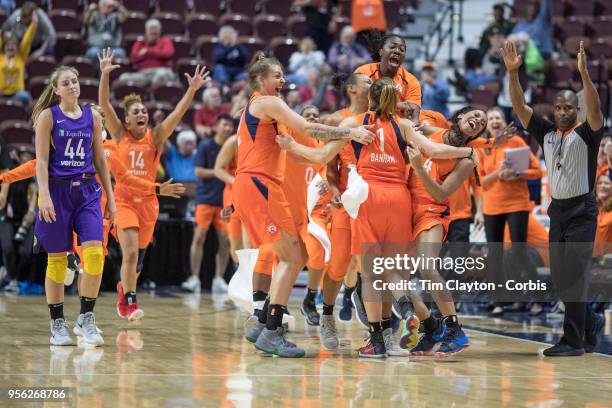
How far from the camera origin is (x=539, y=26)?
1669cm

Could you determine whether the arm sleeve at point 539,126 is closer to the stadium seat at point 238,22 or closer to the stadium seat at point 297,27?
the stadium seat at point 238,22

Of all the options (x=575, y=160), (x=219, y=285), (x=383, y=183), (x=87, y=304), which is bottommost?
(x=219, y=285)

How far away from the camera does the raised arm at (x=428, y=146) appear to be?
24.0 feet

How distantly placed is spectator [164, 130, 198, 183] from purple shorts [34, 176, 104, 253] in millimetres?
6209

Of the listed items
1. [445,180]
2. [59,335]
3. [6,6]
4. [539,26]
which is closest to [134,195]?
[59,335]

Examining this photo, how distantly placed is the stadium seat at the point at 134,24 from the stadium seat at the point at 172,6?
2.23ft

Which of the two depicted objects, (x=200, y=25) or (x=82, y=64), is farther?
(x=200, y=25)

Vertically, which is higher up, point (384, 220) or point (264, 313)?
point (384, 220)

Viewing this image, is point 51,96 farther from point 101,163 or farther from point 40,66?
point 40,66

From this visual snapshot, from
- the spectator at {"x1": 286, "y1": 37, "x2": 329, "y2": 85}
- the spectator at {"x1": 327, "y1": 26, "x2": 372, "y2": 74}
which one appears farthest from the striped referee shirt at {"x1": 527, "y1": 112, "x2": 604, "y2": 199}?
the spectator at {"x1": 286, "y1": 37, "x2": 329, "y2": 85}

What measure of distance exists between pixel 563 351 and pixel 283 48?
9.84 metres

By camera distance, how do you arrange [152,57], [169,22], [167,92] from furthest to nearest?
[169,22] < [152,57] < [167,92]

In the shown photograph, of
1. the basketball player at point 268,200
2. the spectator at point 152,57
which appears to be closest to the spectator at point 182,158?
the spectator at point 152,57

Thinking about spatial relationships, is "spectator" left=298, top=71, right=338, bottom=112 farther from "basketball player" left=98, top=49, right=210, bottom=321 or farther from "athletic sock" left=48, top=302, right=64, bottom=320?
"athletic sock" left=48, top=302, right=64, bottom=320
